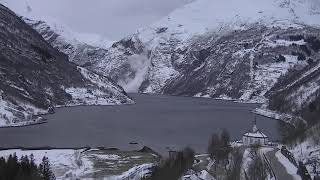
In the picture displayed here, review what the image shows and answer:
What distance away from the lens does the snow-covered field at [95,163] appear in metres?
124

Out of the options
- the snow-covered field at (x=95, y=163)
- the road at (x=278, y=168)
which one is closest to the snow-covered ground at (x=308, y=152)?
the road at (x=278, y=168)

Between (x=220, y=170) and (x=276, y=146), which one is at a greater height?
(x=276, y=146)

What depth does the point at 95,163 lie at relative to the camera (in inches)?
5566

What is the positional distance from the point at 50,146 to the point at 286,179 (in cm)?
8745

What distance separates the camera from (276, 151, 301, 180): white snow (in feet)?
354

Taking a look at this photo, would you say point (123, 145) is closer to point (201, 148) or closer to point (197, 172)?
point (201, 148)

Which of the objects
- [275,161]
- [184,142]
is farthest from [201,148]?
[275,161]

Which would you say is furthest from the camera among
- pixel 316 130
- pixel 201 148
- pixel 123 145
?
pixel 123 145

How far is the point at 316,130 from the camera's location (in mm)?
138250

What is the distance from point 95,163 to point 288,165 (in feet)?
153

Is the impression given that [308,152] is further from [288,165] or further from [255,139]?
[255,139]

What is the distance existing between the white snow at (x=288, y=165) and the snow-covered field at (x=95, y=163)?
27973 mm

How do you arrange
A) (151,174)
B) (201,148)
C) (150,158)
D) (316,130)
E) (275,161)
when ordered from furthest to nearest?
1. (201,148)
2. (150,158)
3. (316,130)
4. (275,161)
5. (151,174)

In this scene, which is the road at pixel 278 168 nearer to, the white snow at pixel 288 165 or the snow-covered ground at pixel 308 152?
the white snow at pixel 288 165
